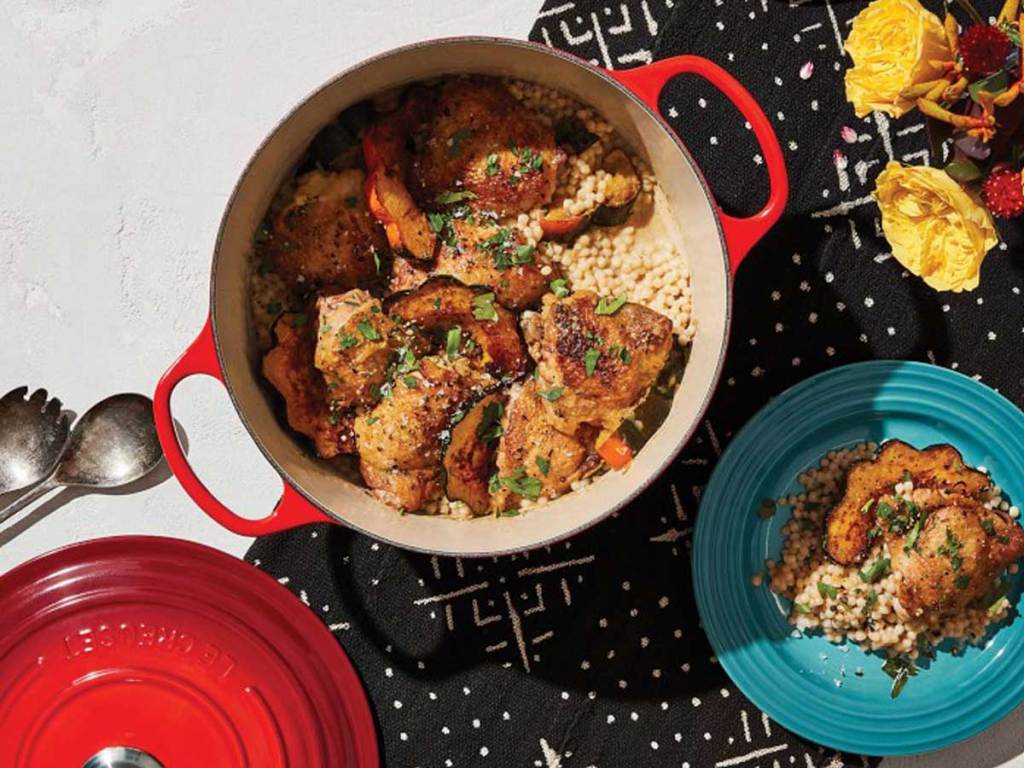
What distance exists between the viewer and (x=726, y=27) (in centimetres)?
212

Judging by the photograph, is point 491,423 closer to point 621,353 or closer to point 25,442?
point 621,353

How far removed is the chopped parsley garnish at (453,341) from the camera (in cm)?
194

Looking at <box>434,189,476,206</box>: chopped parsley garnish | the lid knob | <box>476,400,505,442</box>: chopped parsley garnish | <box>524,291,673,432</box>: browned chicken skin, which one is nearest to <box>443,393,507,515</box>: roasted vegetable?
<box>476,400,505,442</box>: chopped parsley garnish

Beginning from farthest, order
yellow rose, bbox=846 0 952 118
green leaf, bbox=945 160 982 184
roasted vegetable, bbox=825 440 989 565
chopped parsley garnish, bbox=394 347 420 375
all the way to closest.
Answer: roasted vegetable, bbox=825 440 989 565
chopped parsley garnish, bbox=394 347 420 375
green leaf, bbox=945 160 982 184
yellow rose, bbox=846 0 952 118

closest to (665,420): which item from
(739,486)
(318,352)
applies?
(739,486)

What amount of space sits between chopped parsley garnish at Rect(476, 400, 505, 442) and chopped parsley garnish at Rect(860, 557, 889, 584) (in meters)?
0.72

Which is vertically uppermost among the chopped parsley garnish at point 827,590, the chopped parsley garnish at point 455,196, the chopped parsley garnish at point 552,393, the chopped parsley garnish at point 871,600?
the chopped parsley garnish at point 455,196

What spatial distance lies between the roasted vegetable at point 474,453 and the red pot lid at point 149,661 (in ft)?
1.31

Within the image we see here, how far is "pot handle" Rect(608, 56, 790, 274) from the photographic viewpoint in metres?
1.78

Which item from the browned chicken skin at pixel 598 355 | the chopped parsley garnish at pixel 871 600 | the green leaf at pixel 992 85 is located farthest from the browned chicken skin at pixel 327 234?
the chopped parsley garnish at pixel 871 600

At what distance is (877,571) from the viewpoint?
2055 millimetres

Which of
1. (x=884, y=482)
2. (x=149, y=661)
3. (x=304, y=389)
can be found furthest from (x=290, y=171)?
(x=884, y=482)

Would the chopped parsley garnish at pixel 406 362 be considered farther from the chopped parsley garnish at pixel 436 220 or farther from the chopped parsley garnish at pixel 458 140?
the chopped parsley garnish at pixel 458 140

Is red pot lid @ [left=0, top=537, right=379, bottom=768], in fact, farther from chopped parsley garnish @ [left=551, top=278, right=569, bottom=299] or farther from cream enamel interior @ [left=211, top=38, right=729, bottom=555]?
chopped parsley garnish @ [left=551, top=278, right=569, bottom=299]
